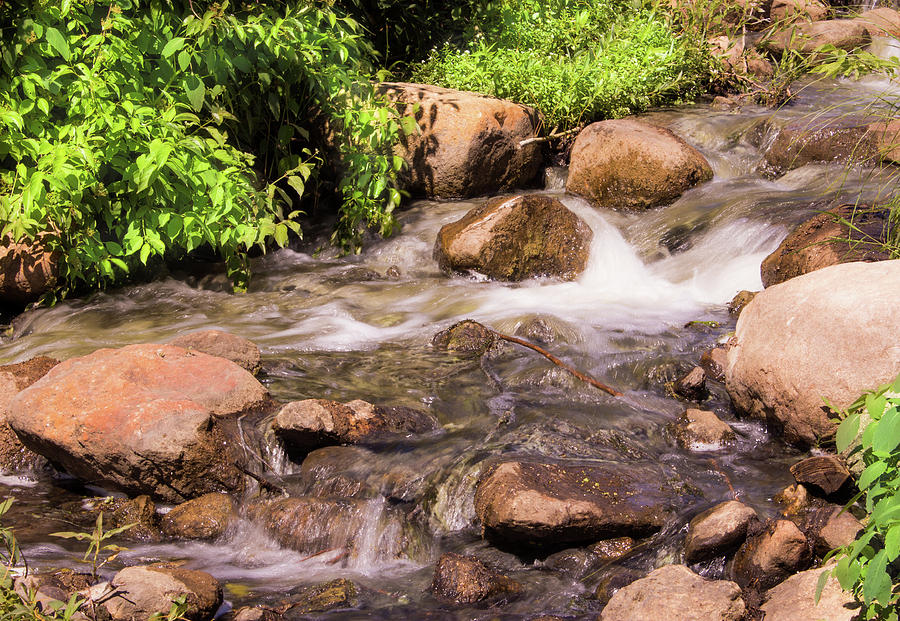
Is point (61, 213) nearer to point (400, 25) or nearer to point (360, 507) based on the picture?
point (360, 507)

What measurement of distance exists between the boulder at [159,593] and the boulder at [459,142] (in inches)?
200

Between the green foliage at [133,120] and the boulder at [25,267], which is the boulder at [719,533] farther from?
the boulder at [25,267]

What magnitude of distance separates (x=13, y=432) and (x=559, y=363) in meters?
2.86

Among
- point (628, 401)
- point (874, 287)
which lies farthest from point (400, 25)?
point (874, 287)

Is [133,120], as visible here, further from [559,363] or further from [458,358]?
[559,363]

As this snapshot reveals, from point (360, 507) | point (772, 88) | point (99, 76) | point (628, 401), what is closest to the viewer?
point (360, 507)

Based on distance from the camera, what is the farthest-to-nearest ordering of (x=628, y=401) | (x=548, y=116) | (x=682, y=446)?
(x=548, y=116), (x=628, y=401), (x=682, y=446)

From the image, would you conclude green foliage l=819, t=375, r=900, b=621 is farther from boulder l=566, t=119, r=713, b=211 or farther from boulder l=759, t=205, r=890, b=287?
boulder l=566, t=119, r=713, b=211

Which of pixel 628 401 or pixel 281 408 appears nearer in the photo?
pixel 281 408

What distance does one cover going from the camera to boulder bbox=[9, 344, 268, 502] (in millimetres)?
3686

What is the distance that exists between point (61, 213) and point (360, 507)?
3.45 m

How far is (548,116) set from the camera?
8328 mm

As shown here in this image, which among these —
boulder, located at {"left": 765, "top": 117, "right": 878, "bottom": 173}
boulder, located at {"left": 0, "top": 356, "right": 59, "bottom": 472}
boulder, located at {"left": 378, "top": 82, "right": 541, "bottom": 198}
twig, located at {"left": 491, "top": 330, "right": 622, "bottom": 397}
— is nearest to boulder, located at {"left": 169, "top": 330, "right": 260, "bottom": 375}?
boulder, located at {"left": 0, "top": 356, "right": 59, "bottom": 472}

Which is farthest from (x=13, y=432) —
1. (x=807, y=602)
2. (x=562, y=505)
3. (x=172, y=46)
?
(x=807, y=602)
